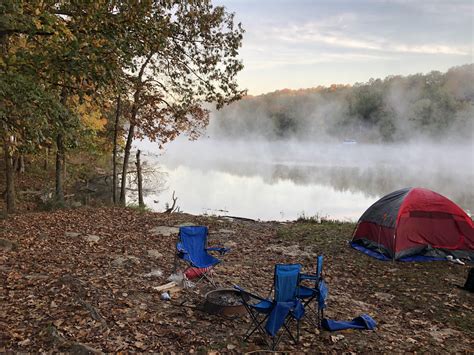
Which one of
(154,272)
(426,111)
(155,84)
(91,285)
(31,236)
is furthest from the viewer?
(426,111)

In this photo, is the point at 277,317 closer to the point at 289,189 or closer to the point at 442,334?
the point at 442,334

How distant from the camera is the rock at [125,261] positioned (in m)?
6.71

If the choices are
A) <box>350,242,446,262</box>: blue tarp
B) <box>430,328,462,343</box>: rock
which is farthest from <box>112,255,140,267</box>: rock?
<box>350,242,446,262</box>: blue tarp

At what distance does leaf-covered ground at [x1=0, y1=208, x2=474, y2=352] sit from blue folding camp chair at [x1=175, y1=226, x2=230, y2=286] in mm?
455

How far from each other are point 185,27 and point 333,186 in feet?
72.7

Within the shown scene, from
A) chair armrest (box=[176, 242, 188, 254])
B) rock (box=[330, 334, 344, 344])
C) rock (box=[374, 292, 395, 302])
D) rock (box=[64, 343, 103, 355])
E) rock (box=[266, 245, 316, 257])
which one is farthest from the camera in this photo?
rock (box=[266, 245, 316, 257])

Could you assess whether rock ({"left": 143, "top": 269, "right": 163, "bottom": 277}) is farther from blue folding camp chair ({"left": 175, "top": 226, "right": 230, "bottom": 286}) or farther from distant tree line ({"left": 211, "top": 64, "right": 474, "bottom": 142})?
distant tree line ({"left": 211, "top": 64, "right": 474, "bottom": 142})

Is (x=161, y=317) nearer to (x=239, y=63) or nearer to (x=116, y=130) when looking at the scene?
(x=239, y=63)

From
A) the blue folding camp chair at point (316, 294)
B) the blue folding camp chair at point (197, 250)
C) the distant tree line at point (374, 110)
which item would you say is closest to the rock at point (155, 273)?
the blue folding camp chair at point (197, 250)

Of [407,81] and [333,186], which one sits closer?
[333,186]

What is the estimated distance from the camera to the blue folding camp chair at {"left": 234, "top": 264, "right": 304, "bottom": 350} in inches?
166

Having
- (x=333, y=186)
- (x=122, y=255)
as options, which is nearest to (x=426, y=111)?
(x=333, y=186)

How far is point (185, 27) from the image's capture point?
1192 centimetres

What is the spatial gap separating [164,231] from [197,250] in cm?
355
